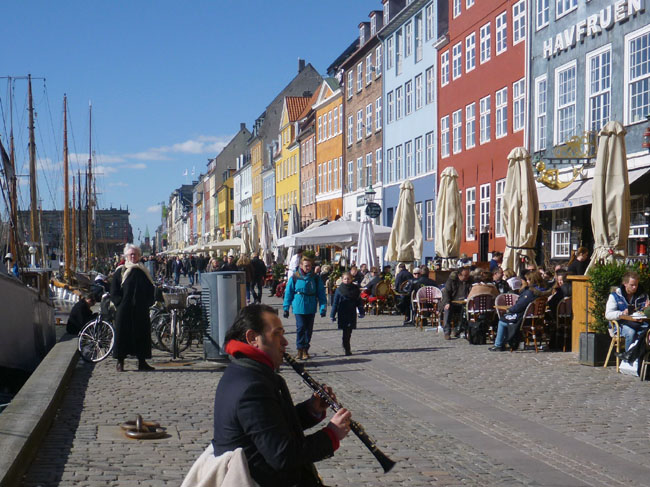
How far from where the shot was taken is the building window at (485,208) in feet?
115

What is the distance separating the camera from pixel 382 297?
27297 mm

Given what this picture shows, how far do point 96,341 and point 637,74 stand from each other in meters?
14.7

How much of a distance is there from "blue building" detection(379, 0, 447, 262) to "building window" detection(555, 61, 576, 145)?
44.3 feet

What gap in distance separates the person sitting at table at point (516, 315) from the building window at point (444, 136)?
958 inches

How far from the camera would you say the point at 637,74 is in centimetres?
2366

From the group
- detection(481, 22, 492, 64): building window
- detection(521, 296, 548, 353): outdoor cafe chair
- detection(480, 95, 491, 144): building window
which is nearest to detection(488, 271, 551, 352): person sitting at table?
detection(521, 296, 548, 353): outdoor cafe chair

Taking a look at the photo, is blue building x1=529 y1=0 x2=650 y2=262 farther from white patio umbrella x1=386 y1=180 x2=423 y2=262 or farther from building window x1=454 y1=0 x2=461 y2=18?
building window x1=454 y1=0 x2=461 y2=18

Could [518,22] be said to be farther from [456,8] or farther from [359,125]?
[359,125]

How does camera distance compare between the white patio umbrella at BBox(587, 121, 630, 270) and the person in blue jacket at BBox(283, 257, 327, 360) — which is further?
the white patio umbrella at BBox(587, 121, 630, 270)

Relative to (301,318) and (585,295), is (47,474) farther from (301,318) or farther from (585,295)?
(585,295)

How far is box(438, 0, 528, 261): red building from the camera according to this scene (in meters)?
32.9

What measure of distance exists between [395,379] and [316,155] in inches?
2227

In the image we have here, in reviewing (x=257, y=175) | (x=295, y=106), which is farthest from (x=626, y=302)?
(x=257, y=175)

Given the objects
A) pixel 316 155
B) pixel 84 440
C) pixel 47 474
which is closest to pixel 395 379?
pixel 84 440
